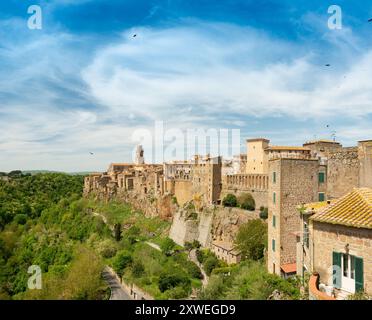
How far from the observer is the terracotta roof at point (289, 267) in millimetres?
15406

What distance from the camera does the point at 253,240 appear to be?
22.4m

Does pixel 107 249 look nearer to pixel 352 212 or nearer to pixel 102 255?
pixel 102 255

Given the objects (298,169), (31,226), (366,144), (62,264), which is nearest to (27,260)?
(62,264)

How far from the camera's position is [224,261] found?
25.8 metres

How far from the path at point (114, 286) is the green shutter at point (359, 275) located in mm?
20745

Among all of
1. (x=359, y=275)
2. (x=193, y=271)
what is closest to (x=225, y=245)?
(x=193, y=271)

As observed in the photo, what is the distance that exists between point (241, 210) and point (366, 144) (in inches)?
576

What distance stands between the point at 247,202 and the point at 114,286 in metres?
14.0

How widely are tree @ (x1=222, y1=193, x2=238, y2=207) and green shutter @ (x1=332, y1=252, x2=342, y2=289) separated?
2579 centimetres

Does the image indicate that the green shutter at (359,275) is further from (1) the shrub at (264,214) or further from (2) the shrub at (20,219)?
(2) the shrub at (20,219)

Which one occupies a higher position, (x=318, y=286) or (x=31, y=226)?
(x=318, y=286)

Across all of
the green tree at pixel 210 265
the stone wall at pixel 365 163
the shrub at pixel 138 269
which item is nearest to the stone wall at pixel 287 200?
the stone wall at pixel 365 163

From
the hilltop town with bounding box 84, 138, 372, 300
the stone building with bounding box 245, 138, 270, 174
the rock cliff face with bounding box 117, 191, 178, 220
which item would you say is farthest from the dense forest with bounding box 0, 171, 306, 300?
the stone building with bounding box 245, 138, 270, 174
